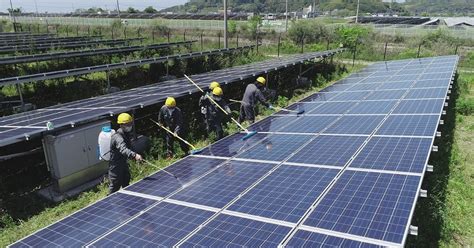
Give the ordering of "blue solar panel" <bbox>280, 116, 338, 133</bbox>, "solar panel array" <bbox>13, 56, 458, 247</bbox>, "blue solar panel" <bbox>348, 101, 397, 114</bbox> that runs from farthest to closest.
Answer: "blue solar panel" <bbox>348, 101, 397, 114</bbox> < "blue solar panel" <bbox>280, 116, 338, 133</bbox> < "solar panel array" <bbox>13, 56, 458, 247</bbox>

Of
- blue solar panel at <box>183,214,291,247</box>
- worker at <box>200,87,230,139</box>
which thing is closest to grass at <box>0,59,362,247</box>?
worker at <box>200,87,230,139</box>

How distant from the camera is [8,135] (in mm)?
8555

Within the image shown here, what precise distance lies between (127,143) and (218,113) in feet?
13.7

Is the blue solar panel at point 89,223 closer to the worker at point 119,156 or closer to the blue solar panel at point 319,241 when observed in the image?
the worker at point 119,156

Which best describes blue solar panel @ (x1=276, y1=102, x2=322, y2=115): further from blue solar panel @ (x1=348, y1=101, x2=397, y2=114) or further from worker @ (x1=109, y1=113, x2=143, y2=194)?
worker @ (x1=109, y1=113, x2=143, y2=194)

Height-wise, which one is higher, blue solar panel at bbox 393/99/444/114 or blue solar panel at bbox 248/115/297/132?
blue solar panel at bbox 393/99/444/114

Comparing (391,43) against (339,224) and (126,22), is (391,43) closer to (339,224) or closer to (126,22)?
(339,224)

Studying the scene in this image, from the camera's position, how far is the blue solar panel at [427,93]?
12375 mm

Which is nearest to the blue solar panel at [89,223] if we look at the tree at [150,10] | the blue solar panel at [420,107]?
the blue solar panel at [420,107]

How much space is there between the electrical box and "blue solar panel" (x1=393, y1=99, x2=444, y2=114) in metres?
8.93

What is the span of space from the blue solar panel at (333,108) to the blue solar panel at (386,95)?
133 cm

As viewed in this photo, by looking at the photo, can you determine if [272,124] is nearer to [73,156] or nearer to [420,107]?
[420,107]

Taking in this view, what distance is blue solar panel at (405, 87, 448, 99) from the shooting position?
40.6 ft

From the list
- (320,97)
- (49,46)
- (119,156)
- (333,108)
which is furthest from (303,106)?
(49,46)
